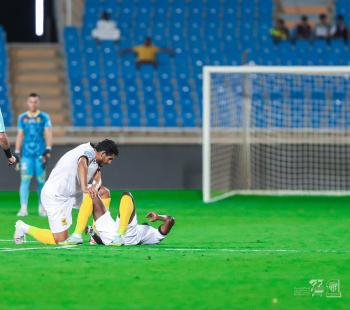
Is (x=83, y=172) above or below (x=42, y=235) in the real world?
above

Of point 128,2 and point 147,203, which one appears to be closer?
point 147,203

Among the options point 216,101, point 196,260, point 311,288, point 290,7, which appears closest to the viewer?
point 311,288

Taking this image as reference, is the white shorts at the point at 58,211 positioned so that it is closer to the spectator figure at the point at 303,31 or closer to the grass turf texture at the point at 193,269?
the grass turf texture at the point at 193,269

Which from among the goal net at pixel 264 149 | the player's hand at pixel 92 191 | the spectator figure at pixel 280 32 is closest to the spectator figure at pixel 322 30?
the spectator figure at pixel 280 32

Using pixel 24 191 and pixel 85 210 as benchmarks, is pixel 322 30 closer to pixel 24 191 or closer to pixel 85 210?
pixel 24 191

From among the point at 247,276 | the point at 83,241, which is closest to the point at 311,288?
the point at 247,276

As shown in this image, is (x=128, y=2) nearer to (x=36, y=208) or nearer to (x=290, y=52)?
(x=290, y=52)

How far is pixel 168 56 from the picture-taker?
25.9 m

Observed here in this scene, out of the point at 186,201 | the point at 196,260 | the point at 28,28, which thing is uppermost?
the point at 28,28

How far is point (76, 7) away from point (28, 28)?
136 cm

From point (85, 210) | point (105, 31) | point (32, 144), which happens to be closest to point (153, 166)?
point (105, 31)

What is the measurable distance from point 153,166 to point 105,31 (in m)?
5.48

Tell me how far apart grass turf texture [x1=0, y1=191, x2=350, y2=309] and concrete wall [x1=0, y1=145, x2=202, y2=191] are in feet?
22.5

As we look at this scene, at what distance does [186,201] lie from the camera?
20.0 meters
